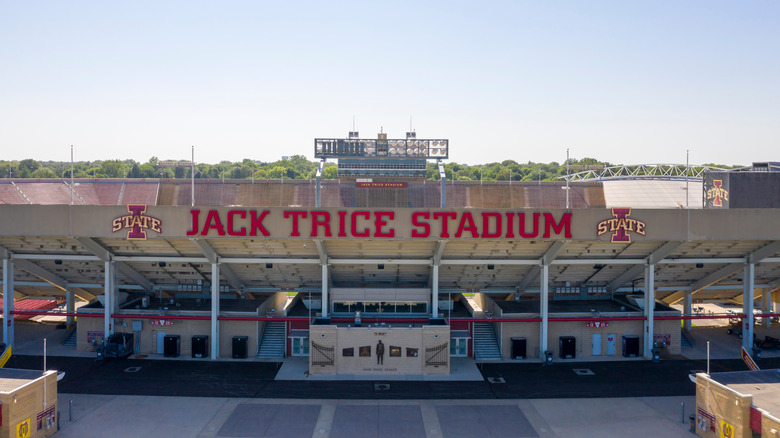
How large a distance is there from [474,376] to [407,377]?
17.1 feet

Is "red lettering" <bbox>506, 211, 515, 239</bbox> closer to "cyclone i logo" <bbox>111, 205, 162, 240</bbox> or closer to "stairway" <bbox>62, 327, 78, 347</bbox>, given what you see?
"cyclone i logo" <bbox>111, 205, 162, 240</bbox>

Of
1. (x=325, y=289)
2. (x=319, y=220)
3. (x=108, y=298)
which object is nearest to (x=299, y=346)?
(x=325, y=289)

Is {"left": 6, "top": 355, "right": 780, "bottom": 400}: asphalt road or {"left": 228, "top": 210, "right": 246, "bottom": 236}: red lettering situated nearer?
{"left": 6, "top": 355, "right": 780, "bottom": 400}: asphalt road

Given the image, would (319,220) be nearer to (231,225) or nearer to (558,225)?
(231,225)

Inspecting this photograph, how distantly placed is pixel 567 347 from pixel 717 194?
18177mm

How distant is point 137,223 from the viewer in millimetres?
38125

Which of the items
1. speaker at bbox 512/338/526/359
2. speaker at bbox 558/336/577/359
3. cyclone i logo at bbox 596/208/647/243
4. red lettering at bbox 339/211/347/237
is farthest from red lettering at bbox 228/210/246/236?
speaker at bbox 558/336/577/359

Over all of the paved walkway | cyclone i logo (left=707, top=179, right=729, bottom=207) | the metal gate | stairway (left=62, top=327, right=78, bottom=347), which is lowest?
the paved walkway

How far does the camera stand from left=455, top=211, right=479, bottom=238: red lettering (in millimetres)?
38000

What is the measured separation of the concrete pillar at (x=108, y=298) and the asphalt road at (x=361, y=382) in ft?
9.07

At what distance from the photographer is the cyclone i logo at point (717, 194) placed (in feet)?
140

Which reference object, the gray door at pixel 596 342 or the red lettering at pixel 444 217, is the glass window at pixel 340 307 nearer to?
the red lettering at pixel 444 217

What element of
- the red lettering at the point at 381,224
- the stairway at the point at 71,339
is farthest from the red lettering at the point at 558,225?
the stairway at the point at 71,339

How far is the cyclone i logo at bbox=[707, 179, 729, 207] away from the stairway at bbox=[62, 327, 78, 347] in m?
57.6
